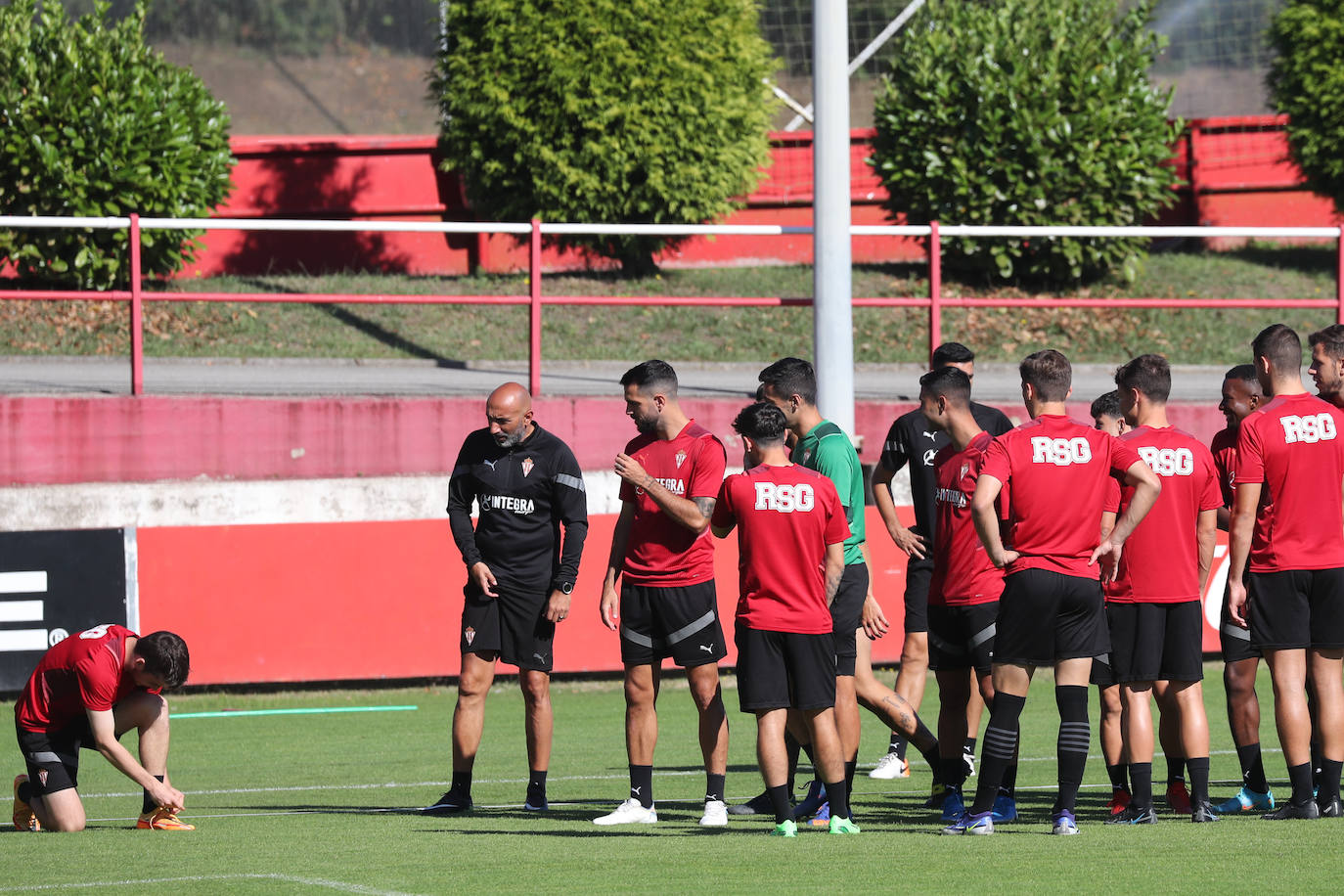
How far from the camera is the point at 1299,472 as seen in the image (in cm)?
757

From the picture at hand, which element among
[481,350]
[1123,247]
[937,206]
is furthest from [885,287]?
[481,350]

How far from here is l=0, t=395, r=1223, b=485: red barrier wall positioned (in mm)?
12812

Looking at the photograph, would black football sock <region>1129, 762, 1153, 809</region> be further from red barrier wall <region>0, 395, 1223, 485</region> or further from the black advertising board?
Answer: the black advertising board

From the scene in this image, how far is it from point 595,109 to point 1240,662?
13.5 metres

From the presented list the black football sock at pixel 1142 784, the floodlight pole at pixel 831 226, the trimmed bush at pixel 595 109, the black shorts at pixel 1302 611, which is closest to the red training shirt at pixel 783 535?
the black football sock at pixel 1142 784

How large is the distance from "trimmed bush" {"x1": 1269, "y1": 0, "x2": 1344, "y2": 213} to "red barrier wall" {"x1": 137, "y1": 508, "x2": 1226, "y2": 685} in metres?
13.7

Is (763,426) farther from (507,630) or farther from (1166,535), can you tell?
(507,630)

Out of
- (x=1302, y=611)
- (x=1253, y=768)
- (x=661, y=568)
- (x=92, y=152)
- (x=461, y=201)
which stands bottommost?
(x=1253, y=768)

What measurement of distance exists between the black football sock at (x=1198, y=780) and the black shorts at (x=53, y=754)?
16.4ft

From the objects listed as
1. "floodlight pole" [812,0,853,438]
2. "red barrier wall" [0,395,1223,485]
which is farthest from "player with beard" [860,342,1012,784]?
"red barrier wall" [0,395,1223,485]

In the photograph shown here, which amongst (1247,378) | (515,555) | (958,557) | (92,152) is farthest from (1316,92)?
(515,555)

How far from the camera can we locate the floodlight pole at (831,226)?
12.0m

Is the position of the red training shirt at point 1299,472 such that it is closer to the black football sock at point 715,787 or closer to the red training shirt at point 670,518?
the red training shirt at point 670,518

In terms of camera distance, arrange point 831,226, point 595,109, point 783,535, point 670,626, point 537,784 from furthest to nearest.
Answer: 1. point 595,109
2. point 831,226
3. point 537,784
4. point 670,626
5. point 783,535
